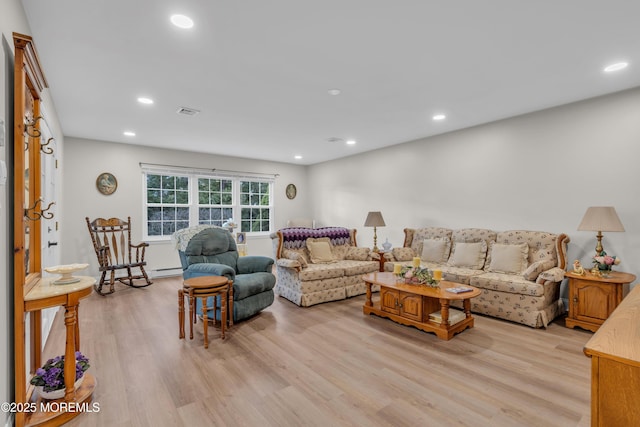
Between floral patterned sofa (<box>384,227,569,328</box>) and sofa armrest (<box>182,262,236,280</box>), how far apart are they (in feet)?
8.21

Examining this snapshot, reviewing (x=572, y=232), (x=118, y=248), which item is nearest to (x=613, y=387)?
(x=572, y=232)

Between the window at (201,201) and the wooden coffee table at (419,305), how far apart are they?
13.6ft

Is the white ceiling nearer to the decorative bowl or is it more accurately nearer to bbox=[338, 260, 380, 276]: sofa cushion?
the decorative bowl

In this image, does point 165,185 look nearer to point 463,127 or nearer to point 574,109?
point 463,127

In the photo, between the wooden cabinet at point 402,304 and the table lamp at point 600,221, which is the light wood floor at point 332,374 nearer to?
the wooden cabinet at point 402,304

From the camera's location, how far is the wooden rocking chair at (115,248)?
4.87 metres

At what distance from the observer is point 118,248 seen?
18.2ft

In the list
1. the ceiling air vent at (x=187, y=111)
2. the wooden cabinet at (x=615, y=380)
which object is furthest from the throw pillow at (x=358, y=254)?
the wooden cabinet at (x=615, y=380)

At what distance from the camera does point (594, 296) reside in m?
3.19

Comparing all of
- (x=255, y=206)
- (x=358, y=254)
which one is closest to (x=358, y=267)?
(x=358, y=254)

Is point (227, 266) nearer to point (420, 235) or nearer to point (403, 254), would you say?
point (403, 254)

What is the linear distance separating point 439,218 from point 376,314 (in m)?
2.27

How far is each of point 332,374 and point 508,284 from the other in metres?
2.37

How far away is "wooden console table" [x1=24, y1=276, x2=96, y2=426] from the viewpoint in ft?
5.65
